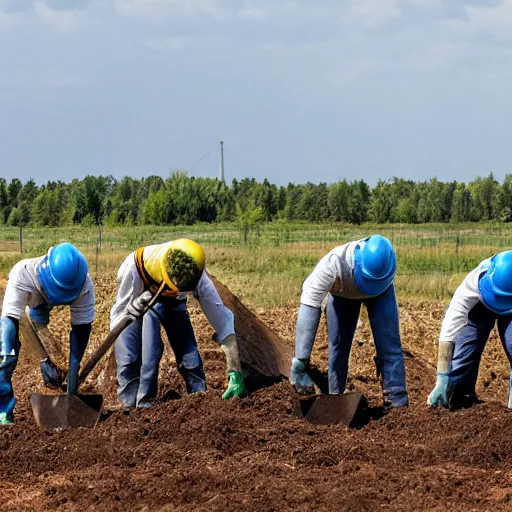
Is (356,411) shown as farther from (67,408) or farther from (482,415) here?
(67,408)

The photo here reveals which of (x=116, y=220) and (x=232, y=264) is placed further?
(x=116, y=220)

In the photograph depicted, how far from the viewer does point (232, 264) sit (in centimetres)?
2264

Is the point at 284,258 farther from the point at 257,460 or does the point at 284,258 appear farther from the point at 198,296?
the point at 257,460

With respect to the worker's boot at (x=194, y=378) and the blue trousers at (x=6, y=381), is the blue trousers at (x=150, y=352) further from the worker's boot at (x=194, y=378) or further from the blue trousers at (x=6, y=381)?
the blue trousers at (x=6, y=381)

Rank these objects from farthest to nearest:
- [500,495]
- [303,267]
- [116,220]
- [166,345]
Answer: [116,220], [303,267], [166,345], [500,495]

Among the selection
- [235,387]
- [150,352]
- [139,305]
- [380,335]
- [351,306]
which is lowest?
[235,387]

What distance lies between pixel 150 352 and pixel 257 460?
1.68 meters

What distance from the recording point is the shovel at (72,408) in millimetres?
6336

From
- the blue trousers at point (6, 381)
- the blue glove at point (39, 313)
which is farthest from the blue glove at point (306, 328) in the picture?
the blue trousers at point (6, 381)

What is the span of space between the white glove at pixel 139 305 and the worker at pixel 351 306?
1.04m

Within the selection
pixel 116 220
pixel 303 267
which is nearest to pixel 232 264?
pixel 303 267

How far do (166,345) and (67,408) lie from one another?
8.94ft

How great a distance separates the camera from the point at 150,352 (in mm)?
6859

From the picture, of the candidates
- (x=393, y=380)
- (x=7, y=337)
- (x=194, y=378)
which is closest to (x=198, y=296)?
(x=194, y=378)
